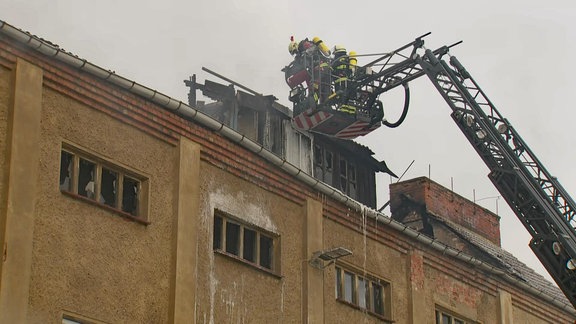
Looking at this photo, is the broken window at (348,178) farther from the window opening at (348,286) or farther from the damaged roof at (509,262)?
the window opening at (348,286)

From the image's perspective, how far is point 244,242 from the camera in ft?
67.3

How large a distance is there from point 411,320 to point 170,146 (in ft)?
24.1

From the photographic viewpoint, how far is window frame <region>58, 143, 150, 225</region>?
17.3m

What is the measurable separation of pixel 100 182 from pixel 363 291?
725 centimetres

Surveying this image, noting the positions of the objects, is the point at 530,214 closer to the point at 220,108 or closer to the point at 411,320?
the point at 411,320

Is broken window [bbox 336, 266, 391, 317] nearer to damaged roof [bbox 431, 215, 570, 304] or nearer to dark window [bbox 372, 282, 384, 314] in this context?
dark window [bbox 372, 282, 384, 314]

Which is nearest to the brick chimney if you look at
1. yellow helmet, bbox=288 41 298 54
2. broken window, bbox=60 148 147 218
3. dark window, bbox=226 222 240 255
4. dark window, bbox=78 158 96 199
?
yellow helmet, bbox=288 41 298 54

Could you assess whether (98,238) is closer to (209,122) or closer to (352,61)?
(209,122)

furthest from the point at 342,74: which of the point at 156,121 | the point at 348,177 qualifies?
the point at 156,121

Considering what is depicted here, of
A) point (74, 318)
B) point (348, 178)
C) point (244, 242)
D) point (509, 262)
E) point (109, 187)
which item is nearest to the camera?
point (74, 318)

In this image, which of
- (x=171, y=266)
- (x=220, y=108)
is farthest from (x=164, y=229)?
(x=220, y=108)

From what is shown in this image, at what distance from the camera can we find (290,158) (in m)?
28.0

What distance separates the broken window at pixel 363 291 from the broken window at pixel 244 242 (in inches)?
82.7

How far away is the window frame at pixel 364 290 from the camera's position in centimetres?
2264
